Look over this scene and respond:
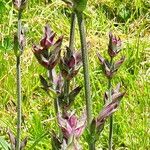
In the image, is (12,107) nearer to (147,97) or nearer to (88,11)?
(147,97)

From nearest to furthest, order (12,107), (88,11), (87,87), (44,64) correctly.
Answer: (87,87)
(44,64)
(12,107)
(88,11)

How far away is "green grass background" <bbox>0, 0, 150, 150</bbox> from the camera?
1725mm

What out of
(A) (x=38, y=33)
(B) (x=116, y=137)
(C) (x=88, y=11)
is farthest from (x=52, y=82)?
(C) (x=88, y=11)

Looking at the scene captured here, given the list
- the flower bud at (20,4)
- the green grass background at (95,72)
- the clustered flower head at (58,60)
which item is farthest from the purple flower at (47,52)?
the green grass background at (95,72)

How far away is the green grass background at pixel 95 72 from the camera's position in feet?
5.66

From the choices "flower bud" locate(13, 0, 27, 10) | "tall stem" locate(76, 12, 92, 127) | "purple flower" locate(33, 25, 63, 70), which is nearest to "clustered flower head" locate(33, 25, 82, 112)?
"purple flower" locate(33, 25, 63, 70)

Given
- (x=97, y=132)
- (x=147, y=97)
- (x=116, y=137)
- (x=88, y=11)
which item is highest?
(x=88, y=11)

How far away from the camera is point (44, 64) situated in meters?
0.93

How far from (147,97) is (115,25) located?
0.91 m

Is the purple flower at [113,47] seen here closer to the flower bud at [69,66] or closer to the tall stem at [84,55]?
the flower bud at [69,66]

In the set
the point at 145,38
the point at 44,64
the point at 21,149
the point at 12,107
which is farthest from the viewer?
the point at 145,38

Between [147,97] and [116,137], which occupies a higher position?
[147,97]

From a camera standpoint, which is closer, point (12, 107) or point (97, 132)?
point (97, 132)

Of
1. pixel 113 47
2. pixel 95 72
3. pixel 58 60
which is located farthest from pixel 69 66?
pixel 95 72
